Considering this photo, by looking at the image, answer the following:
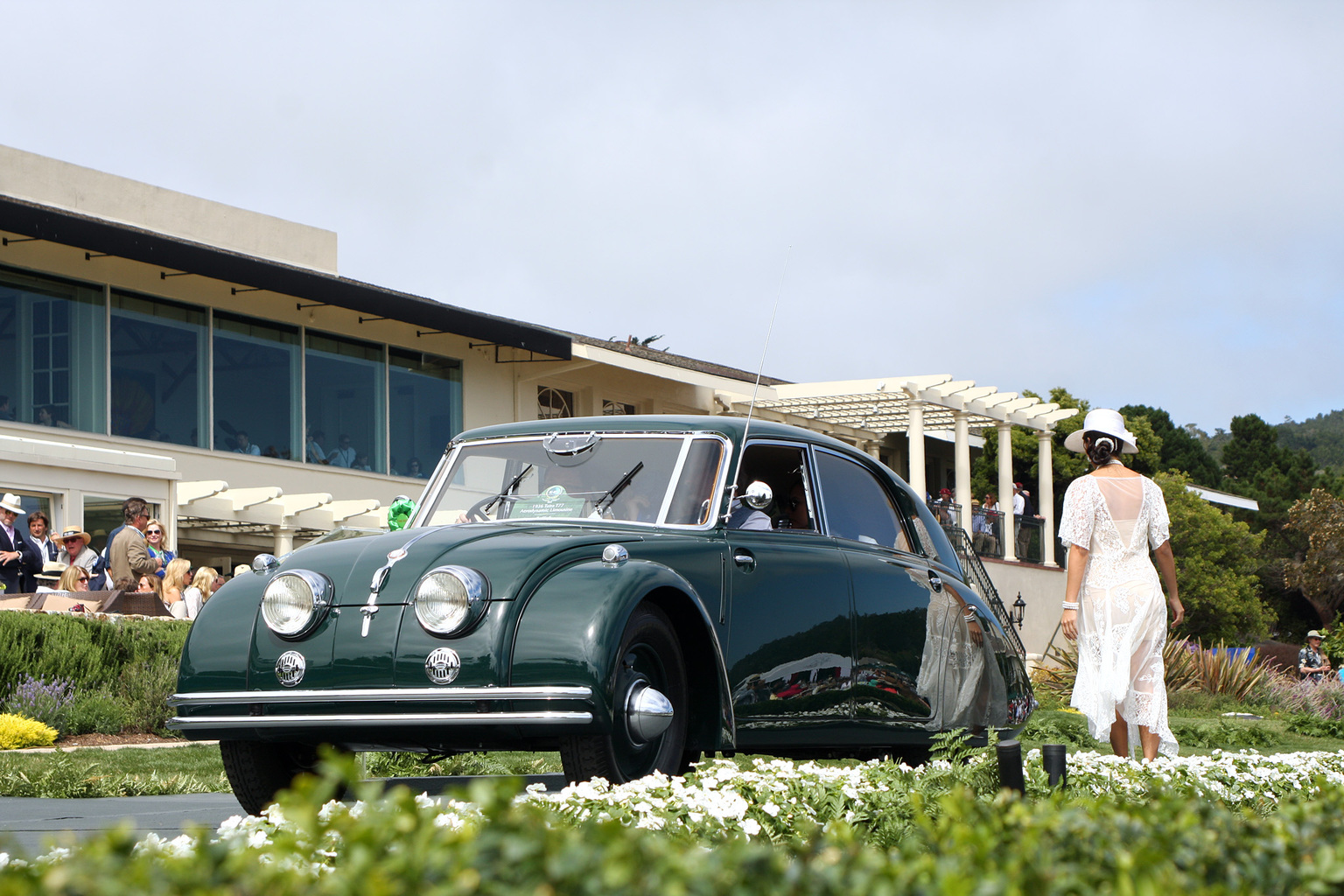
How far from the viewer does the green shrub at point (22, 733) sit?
10.7m

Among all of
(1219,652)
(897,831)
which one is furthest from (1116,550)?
(1219,652)

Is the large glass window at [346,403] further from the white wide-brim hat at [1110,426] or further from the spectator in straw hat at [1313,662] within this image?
the white wide-brim hat at [1110,426]

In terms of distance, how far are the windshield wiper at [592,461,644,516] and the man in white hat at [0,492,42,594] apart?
960 cm

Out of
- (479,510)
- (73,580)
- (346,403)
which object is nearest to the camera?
(479,510)

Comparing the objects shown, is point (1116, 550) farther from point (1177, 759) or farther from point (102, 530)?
point (102, 530)

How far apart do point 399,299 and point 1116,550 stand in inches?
805

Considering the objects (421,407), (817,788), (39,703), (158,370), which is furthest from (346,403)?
(817,788)

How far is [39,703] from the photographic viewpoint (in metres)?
11.7

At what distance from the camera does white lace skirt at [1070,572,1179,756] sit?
24.4 feet

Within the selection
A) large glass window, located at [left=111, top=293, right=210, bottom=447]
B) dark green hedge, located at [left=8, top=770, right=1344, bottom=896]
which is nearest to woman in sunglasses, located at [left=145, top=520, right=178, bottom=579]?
large glass window, located at [left=111, top=293, right=210, bottom=447]

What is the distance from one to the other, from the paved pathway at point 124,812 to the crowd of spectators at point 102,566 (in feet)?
23.3

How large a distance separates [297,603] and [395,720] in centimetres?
64

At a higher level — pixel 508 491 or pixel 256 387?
pixel 256 387

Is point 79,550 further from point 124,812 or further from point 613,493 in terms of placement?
point 613,493
